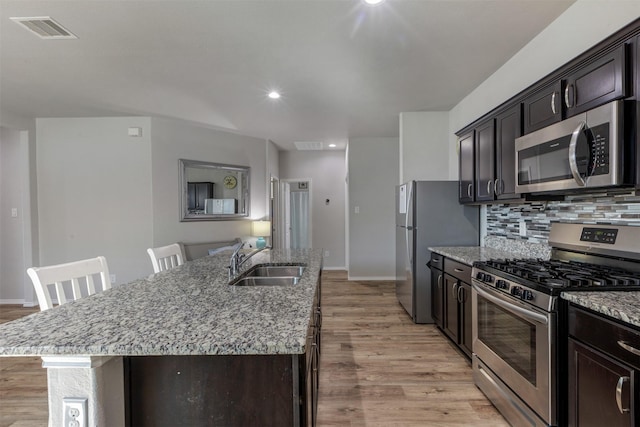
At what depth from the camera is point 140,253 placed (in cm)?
407

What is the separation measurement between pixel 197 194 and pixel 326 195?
272 cm

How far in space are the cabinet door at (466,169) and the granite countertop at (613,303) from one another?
166 cm

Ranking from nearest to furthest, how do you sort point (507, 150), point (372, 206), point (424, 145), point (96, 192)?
1. point (507, 150)
2. point (424, 145)
3. point (96, 192)
4. point (372, 206)

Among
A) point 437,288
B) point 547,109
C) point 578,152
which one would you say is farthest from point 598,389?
point 437,288

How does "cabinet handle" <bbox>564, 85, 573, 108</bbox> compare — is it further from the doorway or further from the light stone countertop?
the doorway

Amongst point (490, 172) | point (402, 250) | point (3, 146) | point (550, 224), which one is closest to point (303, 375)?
point (550, 224)

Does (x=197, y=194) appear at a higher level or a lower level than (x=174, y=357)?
higher

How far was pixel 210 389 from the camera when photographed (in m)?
0.96

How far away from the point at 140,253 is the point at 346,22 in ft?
12.4

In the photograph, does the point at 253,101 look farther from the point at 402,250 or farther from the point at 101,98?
the point at 402,250

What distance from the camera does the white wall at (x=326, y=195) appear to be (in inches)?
250

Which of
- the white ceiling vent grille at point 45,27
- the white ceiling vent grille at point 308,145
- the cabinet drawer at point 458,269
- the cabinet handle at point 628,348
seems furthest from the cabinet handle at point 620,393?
the white ceiling vent grille at point 308,145

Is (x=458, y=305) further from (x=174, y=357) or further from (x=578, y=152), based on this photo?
(x=174, y=357)

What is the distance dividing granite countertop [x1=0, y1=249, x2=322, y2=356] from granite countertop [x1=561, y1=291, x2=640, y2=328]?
1.14 meters
